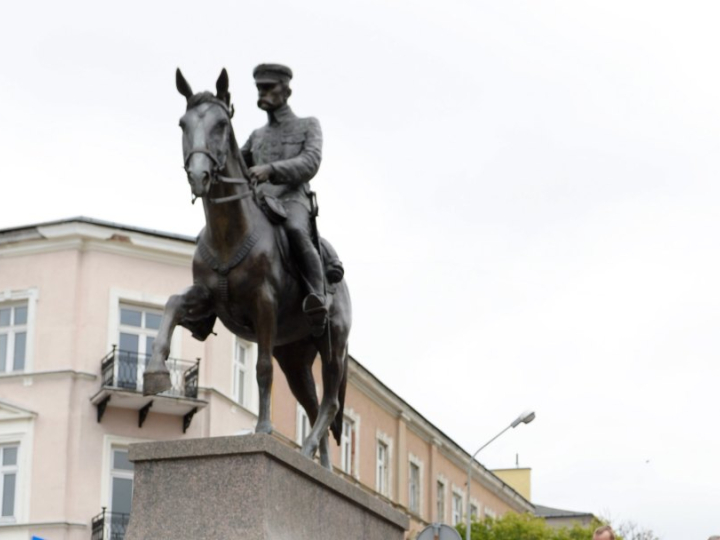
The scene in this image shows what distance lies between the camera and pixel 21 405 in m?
39.2

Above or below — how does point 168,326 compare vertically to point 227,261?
below

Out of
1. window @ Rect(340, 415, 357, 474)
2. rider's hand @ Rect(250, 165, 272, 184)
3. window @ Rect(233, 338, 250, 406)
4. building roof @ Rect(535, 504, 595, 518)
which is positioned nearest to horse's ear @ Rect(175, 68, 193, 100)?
rider's hand @ Rect(250, 165, 272, 184)

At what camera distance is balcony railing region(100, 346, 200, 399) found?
3891 centimetres

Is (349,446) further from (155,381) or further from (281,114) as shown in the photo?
(155,381)

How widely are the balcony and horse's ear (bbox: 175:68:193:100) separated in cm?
2660

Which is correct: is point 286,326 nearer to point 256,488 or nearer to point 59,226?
point 256,488

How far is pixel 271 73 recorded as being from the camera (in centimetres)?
1347

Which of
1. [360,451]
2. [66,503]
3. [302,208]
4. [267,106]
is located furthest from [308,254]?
[360,451]

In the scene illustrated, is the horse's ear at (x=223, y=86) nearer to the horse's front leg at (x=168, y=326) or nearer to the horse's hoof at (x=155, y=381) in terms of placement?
the horse's front leg at (x=168, y=326)

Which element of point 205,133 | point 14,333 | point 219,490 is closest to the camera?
point 219,490

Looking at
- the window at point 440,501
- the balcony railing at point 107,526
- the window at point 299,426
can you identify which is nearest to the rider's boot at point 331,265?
the balcony railing at point 107,526

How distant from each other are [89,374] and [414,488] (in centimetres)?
1961

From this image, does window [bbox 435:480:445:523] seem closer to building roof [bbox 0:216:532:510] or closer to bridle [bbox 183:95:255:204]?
building roof [bbox 0:216:532:510]

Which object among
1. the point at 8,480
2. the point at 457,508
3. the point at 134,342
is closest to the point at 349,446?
the point at 134,342
